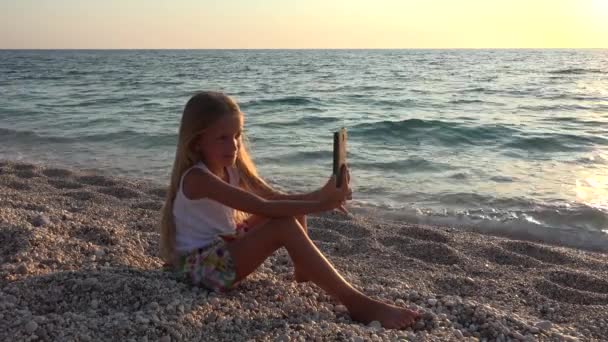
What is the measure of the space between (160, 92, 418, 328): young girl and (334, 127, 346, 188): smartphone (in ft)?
0.13

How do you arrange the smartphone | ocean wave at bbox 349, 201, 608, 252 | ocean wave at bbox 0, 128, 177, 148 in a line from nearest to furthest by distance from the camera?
the smartphone, ocean wave at bbox 349, 201, 608, 252, ocean wave at bbox 0, 128, 177, 148

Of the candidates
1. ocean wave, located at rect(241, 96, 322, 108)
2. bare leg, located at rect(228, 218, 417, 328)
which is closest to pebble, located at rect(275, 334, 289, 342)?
bare leg, located at rect(228, 218, 417, 328)

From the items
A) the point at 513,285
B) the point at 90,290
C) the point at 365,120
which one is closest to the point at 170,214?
the point at 90,290

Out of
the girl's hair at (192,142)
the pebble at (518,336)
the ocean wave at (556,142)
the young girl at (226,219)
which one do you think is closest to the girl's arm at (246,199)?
the young girl at (226,219)

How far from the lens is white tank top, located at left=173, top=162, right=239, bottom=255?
3.38 metres

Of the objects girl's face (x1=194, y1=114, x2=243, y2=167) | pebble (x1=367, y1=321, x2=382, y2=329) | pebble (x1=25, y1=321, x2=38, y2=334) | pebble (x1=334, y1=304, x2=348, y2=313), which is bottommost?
pebble (x1=334, y1=304, x2=348, y2=313)

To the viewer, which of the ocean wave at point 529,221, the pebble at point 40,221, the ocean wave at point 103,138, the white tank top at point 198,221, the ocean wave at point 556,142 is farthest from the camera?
the ocean wave at point 103,138

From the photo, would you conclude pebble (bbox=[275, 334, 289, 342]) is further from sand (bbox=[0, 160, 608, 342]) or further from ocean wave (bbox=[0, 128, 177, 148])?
ocean wave (bbox=[0, 128, 177, 148])

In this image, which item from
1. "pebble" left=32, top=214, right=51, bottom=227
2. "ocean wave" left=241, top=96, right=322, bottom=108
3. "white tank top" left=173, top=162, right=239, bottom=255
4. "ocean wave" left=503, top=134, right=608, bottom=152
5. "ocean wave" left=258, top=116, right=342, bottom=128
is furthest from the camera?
"ocean wave" left=241, top=96, right=322, bottom=108

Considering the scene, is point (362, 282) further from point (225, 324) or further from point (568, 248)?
point (568, 248)

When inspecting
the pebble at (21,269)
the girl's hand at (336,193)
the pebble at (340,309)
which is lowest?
the pebble at (340,309)

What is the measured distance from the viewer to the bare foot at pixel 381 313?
3049 mm

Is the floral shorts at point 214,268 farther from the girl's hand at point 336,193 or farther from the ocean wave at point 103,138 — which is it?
the ocean wave at point 103,138

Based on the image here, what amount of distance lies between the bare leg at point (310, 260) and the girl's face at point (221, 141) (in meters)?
0.45
